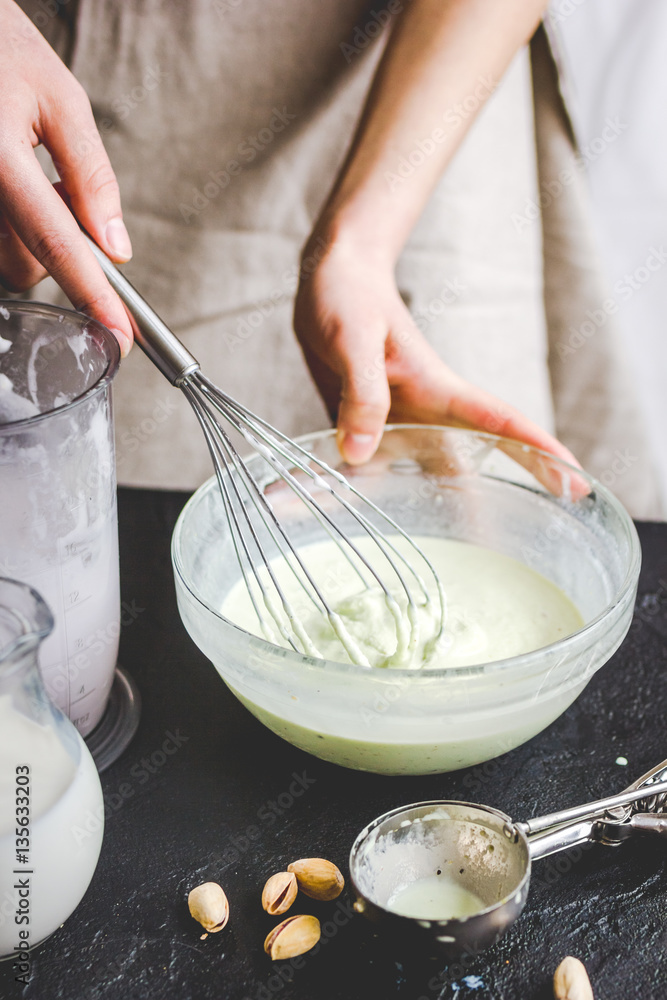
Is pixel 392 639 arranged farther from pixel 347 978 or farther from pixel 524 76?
pixel 524 76

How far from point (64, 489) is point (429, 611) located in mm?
323

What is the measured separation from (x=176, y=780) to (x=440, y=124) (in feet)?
2.71

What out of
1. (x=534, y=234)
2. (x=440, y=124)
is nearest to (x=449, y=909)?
(x=440, y=124)

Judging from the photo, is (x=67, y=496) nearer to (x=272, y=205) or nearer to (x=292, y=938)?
(x=292, y=938)

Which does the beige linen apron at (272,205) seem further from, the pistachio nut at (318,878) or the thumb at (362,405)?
the pistachio nut at (318,878)

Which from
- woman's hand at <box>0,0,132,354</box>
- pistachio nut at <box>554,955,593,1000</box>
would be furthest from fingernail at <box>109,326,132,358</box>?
pistachio nut at <box>554,955,593,1000</box>

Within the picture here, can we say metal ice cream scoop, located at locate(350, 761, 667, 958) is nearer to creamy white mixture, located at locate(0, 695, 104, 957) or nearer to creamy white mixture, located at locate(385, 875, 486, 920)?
creamy white mixture, located at locate(385, 875, 486, 920)

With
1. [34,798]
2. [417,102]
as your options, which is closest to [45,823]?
[34,798]

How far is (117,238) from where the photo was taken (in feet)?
2.30

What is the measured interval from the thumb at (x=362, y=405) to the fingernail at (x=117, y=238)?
0.25 metres

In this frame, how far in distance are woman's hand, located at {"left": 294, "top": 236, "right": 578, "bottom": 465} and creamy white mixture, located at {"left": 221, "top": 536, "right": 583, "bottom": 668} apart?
124 millimetres

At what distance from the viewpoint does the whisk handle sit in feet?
2.16

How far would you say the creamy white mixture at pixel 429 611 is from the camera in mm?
690

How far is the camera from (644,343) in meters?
1.91
